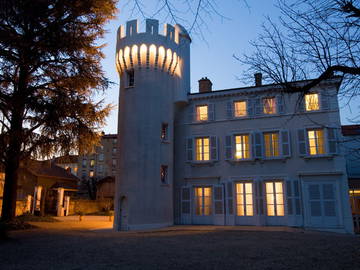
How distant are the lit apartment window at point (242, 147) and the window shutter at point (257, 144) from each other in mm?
440

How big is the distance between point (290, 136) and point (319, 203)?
352 cm

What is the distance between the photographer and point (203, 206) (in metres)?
16.5

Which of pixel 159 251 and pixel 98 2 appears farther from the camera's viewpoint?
pixel 98 2

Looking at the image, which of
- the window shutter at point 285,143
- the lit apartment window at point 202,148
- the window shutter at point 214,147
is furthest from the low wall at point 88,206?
the window shutter at point 285,143

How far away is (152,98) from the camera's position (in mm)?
16203

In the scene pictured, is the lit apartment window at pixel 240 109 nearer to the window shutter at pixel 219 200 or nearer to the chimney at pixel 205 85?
the chimney at pixel 205 85

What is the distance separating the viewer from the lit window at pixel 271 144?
1577 centimetres

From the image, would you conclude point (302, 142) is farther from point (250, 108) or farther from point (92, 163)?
point (92, 163)

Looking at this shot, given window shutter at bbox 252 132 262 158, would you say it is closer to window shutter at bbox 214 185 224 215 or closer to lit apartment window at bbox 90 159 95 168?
window shutter at bbox 214 185 224 215

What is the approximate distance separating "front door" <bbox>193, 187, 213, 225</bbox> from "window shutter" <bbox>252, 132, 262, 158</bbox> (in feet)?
10.3

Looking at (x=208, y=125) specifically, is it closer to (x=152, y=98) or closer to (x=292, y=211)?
(x=152, y=98)

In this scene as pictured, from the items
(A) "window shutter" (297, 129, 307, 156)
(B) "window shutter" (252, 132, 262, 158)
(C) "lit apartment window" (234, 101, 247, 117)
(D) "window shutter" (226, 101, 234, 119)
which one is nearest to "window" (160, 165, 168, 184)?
(D) "window shutter" (226, 101, 234, 119)

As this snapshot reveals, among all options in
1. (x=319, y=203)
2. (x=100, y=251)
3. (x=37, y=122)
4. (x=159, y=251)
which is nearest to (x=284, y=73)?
(x=159, y=251)

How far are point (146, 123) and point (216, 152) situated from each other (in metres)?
4.15
